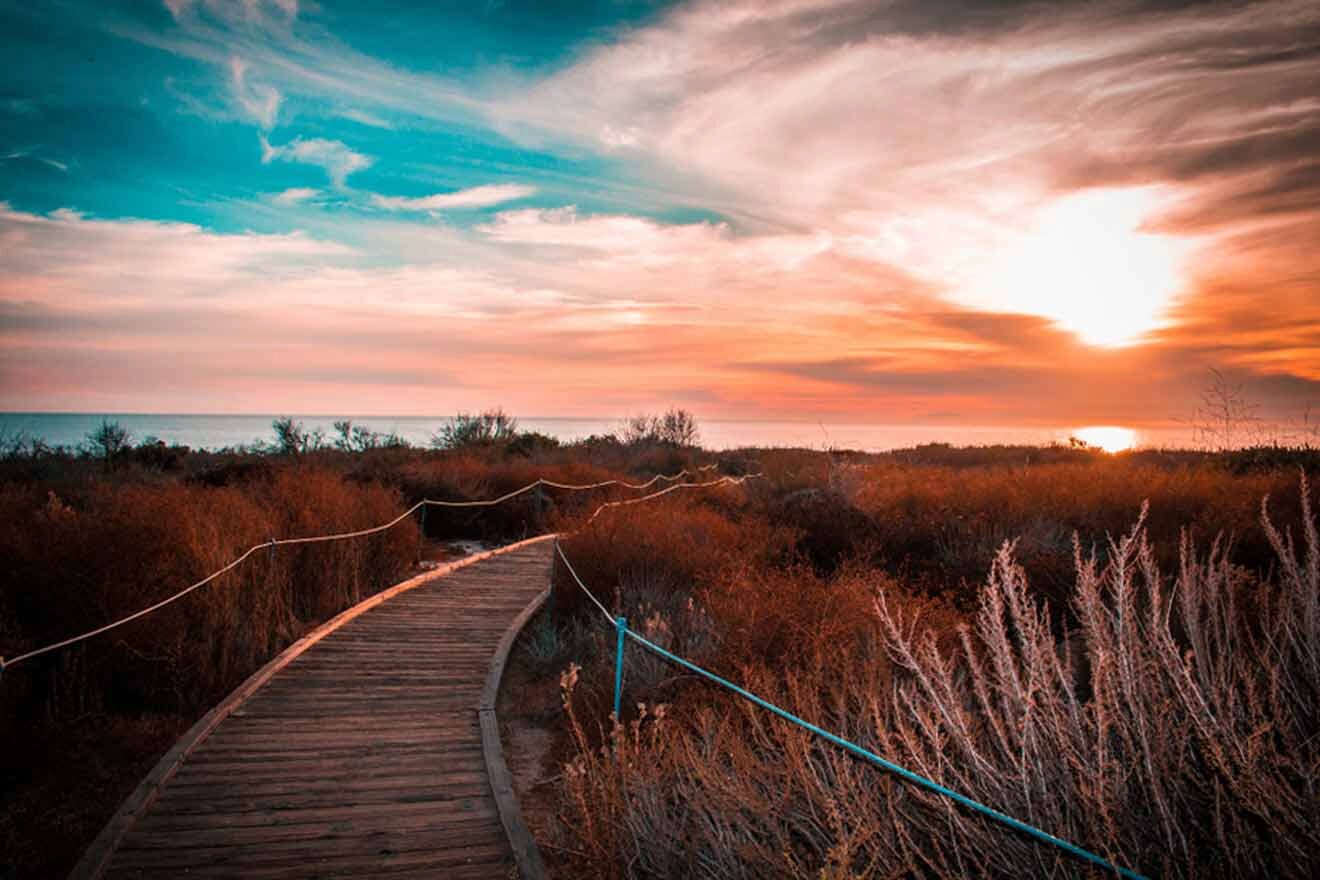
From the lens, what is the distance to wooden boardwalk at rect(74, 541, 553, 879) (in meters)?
3.80

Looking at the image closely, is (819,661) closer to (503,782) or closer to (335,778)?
(503,782)

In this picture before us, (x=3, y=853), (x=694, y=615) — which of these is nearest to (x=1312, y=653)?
(x=694, y=615)

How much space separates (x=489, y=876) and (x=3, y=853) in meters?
2.70

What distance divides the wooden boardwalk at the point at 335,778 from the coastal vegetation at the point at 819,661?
459 mm

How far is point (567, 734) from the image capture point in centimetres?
593

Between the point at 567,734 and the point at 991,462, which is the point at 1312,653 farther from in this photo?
the point at 991,462

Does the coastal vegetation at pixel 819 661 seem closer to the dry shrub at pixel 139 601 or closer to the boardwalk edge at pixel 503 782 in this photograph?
the dry shrub at pixel 139 601

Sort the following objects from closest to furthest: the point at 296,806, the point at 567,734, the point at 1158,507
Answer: the point at 296,806 < the point at 567,734 < the point at 1158,507

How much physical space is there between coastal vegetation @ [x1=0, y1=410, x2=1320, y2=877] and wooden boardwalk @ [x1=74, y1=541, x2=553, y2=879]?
0.46 m

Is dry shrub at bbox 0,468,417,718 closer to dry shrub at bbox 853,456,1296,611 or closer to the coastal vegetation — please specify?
the coastal vegetation

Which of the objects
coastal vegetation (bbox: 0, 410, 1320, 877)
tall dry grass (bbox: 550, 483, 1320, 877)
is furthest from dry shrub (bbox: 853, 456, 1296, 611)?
tall dry grass (bbox: 550, 483, 1320, 877)

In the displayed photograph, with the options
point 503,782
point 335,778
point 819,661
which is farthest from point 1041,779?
point 335,778

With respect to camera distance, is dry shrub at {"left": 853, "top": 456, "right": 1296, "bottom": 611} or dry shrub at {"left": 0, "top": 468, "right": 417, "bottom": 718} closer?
dry shrub at {"left": 0, "top": 468, "right": 417, "bottom": 718}

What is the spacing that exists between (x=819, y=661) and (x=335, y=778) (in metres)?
3.23
